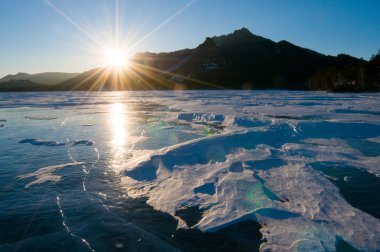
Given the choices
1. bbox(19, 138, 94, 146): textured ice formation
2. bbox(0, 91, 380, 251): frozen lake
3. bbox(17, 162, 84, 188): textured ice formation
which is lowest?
bbox(19, 138, 94, 146): textured ice formation

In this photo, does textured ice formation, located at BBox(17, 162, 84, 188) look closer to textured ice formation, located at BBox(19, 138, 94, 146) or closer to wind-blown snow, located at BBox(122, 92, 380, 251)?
wind-blown snow, located at BBox(122, 92, 380, 251)

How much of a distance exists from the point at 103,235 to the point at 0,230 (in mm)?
1871

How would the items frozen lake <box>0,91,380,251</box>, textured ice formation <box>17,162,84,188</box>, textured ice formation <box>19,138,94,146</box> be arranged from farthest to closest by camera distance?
1. textured ice formation <box>19,138,94,146</box>
2. textured ice formation <box>17,162,84,188</box>
3. frozen lake <box>0,91,380,251</box>

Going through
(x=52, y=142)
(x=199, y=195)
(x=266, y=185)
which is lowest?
(x=52, y=142)

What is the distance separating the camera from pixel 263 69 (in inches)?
7662

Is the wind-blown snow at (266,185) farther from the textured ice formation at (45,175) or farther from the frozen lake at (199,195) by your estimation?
the textured ice formation at (45,175)

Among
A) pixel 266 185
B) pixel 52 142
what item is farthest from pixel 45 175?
pixel 266 185

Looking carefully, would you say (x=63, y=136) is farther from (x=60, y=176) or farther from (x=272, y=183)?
(x=272, y=183)


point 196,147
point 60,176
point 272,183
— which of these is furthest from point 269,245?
point 60,176

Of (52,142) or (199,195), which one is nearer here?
(199,195)

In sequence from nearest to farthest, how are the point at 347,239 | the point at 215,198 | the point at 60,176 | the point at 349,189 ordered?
the point at 347,239 < the point at 215,198 < the point at 349,189 < the point at 60,176

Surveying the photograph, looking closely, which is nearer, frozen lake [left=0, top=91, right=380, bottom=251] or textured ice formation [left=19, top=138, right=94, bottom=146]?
frozen lake [left=0, top=91, right=380, bottom=251]

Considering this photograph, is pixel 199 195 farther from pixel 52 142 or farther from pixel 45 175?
pixel 52 142

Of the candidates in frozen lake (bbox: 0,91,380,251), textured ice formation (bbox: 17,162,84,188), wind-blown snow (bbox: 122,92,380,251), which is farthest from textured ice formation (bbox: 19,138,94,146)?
wind-blown snow (bbox: 122,92,380,251)
